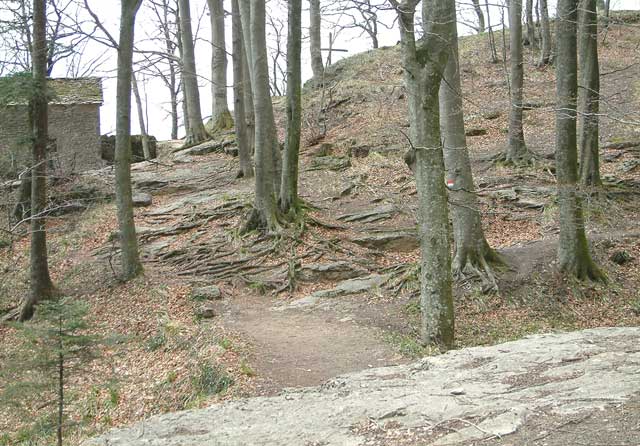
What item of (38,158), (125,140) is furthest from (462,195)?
(38,158)

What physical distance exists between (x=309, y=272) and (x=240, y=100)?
745 centimetres

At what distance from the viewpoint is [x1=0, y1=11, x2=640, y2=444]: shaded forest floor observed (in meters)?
9.89

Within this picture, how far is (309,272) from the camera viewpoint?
14398 mm

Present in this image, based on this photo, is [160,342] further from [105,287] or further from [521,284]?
[521,284]

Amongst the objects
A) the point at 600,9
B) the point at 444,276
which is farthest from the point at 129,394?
the point at 600,9

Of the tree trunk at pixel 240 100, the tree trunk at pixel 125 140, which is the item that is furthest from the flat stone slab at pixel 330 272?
the tree trunk at pixel 240 100

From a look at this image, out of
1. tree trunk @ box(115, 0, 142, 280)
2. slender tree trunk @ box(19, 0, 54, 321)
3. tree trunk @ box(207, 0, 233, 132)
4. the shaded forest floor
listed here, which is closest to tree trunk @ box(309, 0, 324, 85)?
tree trunk @ box(207, 0, 233, 132)

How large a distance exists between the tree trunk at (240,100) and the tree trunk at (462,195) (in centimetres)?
811

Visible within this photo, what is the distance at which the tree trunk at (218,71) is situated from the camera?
25406 mm

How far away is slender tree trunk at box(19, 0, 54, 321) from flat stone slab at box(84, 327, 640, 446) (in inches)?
317

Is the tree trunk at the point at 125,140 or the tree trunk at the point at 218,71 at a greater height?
the tree trunk at the point at 218,71

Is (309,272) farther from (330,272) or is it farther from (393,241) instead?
(393,241)

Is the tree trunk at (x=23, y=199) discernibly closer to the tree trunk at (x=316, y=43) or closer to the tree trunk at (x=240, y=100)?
the tree trunk at (x=240, y=100)

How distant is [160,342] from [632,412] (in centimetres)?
857
